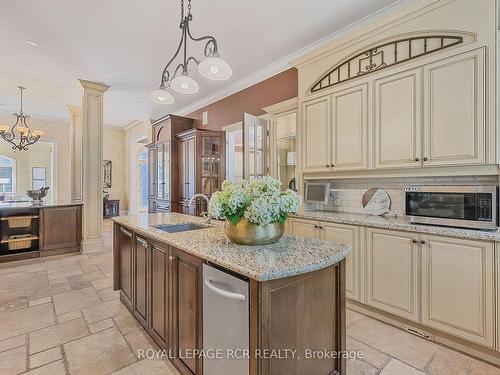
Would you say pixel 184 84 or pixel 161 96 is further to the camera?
pixel 161 96

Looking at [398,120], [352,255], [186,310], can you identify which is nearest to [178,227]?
[186,310]

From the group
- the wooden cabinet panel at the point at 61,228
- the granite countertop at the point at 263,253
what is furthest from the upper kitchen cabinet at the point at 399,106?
the wooden cabinet panel at the point at 61,228

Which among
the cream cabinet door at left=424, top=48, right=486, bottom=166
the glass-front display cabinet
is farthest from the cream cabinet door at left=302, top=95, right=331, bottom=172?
the cream cabinet door at left=424, top=48, right=486, bottom=166

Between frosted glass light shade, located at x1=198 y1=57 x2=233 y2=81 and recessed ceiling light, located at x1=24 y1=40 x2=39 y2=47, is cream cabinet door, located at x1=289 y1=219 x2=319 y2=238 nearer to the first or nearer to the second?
frosted glass light shade, located at x1=198 y1=57 x2=233 y2=81

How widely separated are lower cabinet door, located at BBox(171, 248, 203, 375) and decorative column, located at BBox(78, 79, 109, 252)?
3962 mm

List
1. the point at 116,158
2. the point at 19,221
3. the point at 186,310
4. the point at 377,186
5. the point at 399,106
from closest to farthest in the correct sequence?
the point at 186,310 < the point at 399,106 < the point at 377,186 < the point at 19,221 < the point at 116,158

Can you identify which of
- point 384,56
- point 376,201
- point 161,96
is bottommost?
point 376,201

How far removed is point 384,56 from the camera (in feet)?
8.46

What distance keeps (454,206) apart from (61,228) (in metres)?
5.65

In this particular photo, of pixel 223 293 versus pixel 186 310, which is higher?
pixel 223 293

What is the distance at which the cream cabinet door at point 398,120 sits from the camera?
2334mm

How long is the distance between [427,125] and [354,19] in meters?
1.47

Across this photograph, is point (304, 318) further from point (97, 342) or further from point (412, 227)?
point (97, 342)

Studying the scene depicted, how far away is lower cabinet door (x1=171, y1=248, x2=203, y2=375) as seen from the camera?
4.98 ft
